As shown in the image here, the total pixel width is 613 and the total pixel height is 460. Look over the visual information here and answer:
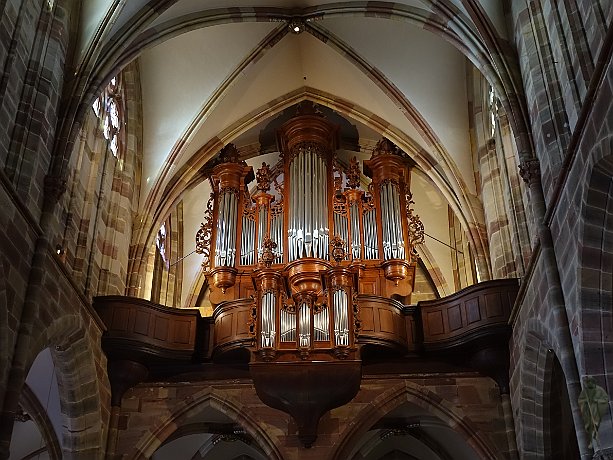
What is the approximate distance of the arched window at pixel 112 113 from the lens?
1340cm

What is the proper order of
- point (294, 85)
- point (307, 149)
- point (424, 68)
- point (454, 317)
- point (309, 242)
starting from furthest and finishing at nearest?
1. point (294, 85)
2. point (307, 149)
3. point (424, 68)
4. point (309, 242)
5. point (454, 317)

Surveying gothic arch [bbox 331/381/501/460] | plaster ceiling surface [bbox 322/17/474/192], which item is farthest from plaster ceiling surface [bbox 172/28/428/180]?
gothic arch [bbox 331/381/501/460]

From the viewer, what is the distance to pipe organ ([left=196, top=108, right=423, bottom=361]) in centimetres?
1229

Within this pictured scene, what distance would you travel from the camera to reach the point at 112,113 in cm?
1401

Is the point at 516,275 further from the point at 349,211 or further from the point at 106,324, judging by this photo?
the point at 106,324

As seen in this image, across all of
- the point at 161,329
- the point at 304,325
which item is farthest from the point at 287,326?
the point at 161,329

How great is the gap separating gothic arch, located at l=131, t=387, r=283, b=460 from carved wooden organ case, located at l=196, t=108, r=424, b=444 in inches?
29.3

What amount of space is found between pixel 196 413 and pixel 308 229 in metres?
3.57

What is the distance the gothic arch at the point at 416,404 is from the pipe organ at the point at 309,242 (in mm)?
1420

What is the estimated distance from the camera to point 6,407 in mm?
8820

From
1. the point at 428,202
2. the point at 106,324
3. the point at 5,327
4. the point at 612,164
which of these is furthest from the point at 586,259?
the point at 428,202

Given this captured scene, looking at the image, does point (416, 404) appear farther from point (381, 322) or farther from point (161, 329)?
point (161, 329)

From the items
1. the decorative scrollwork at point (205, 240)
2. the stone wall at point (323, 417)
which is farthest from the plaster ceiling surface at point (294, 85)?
the stone wall at point (323, 417)

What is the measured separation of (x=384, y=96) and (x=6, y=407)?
9327 mm
